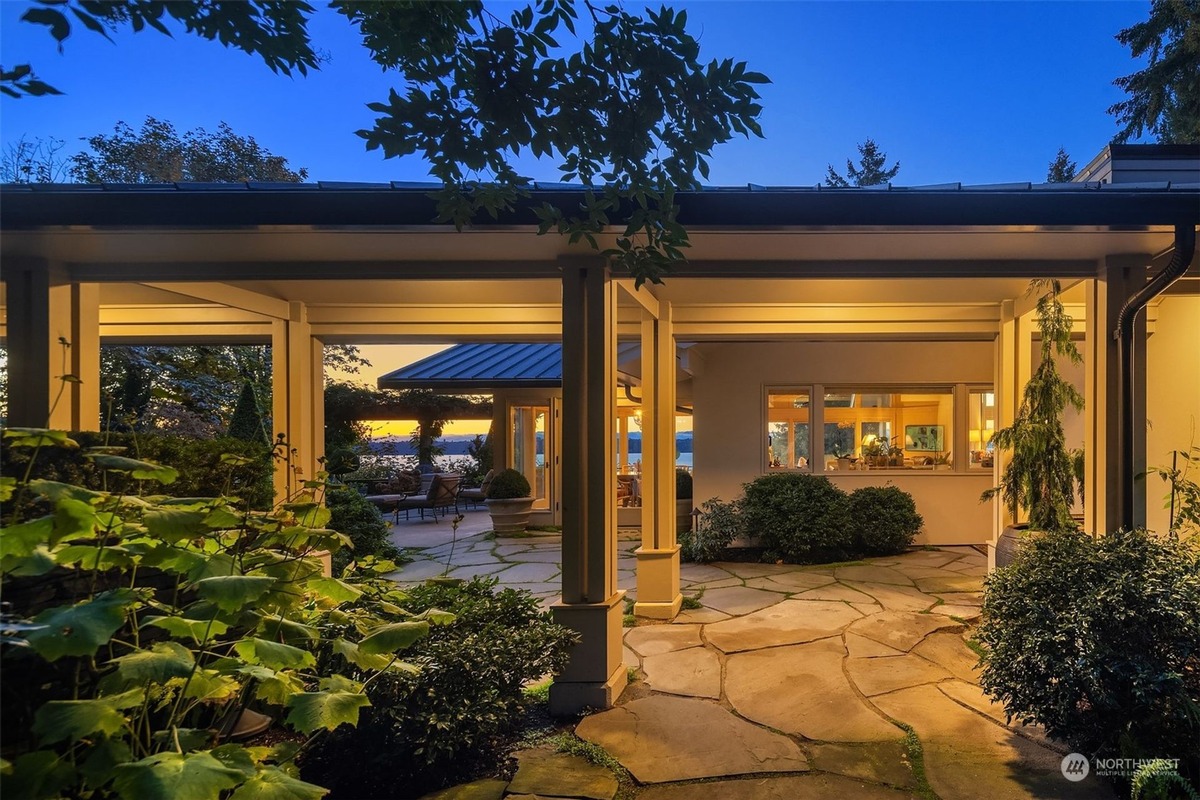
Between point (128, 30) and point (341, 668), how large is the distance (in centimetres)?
259

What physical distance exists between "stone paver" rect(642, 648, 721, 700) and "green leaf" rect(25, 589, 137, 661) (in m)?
3.13

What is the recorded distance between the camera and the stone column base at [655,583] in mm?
5273

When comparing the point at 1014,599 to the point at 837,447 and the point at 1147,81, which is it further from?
the point at 1147,81

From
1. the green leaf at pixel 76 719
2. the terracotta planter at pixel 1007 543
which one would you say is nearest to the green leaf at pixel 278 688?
the green leaf at pixel 76 719

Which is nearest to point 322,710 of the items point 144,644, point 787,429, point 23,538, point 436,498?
point 23,538

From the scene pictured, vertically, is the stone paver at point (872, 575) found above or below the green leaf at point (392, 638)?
below

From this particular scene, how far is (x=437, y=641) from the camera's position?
2.96 metres

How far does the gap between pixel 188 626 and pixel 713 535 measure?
Result: 6.85 meters

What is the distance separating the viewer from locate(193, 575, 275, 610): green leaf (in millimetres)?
1446

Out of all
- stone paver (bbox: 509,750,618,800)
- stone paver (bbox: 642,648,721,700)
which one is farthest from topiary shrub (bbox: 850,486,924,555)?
stone paver (bbox: 509,750,618,800)

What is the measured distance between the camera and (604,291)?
352 centimetres

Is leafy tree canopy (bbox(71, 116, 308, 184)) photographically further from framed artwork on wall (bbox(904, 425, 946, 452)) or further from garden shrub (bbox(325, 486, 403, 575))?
framed artwork on wall (bbox(904, 425, 946, 452))

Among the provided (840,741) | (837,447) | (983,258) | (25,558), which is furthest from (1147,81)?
(25,558)

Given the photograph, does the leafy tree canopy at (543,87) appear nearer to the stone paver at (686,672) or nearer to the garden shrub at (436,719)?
the garden shrub at (436,719)
